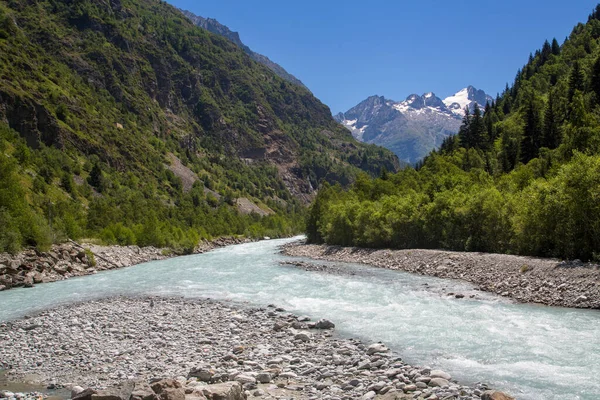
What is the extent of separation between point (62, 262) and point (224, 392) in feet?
149

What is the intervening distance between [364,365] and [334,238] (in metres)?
68.3

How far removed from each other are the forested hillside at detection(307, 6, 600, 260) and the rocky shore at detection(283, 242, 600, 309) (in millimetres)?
3338

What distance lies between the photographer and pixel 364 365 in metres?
14.1

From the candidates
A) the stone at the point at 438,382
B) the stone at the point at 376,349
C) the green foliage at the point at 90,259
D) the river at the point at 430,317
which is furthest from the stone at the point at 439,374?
the green foliage at the point at 90,259

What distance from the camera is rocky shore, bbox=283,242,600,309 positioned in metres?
24.6

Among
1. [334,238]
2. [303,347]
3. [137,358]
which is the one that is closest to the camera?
[137,358]

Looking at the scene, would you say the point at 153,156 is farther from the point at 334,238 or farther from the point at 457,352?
the point at 457,352

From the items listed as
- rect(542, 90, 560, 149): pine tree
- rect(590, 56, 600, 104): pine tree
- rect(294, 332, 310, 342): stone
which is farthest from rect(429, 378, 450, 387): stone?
rect(590, 56, 600, 104): pine tree

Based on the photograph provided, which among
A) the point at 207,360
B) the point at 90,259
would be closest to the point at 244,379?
the point at 207,360

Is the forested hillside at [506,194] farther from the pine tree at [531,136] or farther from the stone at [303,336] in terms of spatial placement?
the stone at [303,336]

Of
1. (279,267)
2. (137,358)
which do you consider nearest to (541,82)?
(279,267)

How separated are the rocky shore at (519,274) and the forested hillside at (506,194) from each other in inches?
131

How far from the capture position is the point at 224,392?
10555 millimetres

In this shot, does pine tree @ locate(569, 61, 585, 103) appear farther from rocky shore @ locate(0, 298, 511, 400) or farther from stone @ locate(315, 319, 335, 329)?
rocky shore @ locate(0, 298, 511, 400)
